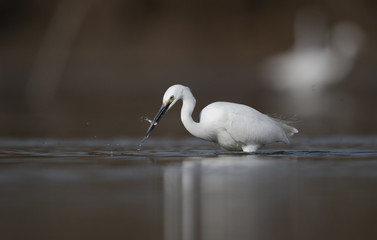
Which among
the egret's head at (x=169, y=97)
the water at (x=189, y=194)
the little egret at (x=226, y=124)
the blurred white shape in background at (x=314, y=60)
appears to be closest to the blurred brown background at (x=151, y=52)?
the blurred white shape in background at (x=314, y=60)

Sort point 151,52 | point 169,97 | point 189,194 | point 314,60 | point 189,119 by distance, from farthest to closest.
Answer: point 151,52, point 314,60, point 189,119, point 169,97, point 189,194

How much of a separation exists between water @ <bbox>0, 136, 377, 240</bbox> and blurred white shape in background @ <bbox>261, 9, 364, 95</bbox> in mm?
19401

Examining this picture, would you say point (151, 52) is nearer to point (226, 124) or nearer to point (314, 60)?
point (314, 60)

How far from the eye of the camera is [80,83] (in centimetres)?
3186

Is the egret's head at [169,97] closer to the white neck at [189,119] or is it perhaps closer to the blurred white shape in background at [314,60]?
the white neck at [189,119]

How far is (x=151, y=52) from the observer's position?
35.0 metres

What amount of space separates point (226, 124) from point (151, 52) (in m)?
23.2

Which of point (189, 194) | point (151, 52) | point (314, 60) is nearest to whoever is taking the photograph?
point (189, 194)

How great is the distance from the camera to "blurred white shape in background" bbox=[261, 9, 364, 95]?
32.1 meters

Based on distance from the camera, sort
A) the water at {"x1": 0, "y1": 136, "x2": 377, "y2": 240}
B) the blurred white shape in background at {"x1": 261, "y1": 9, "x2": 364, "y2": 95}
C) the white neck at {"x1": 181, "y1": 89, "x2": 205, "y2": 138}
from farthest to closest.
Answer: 1. the blurred white shape in background at {"x1": 261, "y1": 9, "x2": 364, "y2": 95}
2. the white neck at {"x1": 181, "y1": 89, "x2": 205, "y2": 138}
3. the water at {"x1": 0, "y1": 136, "x2": 377, "y2": 240}

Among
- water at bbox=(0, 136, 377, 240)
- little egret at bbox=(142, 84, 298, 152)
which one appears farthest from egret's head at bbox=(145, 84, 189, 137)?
water at bbox=(0, 136, 377, 240)

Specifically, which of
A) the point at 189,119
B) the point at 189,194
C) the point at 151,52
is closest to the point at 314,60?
the point at 151,52

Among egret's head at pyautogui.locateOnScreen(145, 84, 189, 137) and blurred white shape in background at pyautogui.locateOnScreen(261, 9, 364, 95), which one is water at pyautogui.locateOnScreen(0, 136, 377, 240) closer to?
egret's head at pyautogui.locateOnScreen(145, 84, 189, 137)

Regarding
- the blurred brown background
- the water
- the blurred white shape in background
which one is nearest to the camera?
the water
